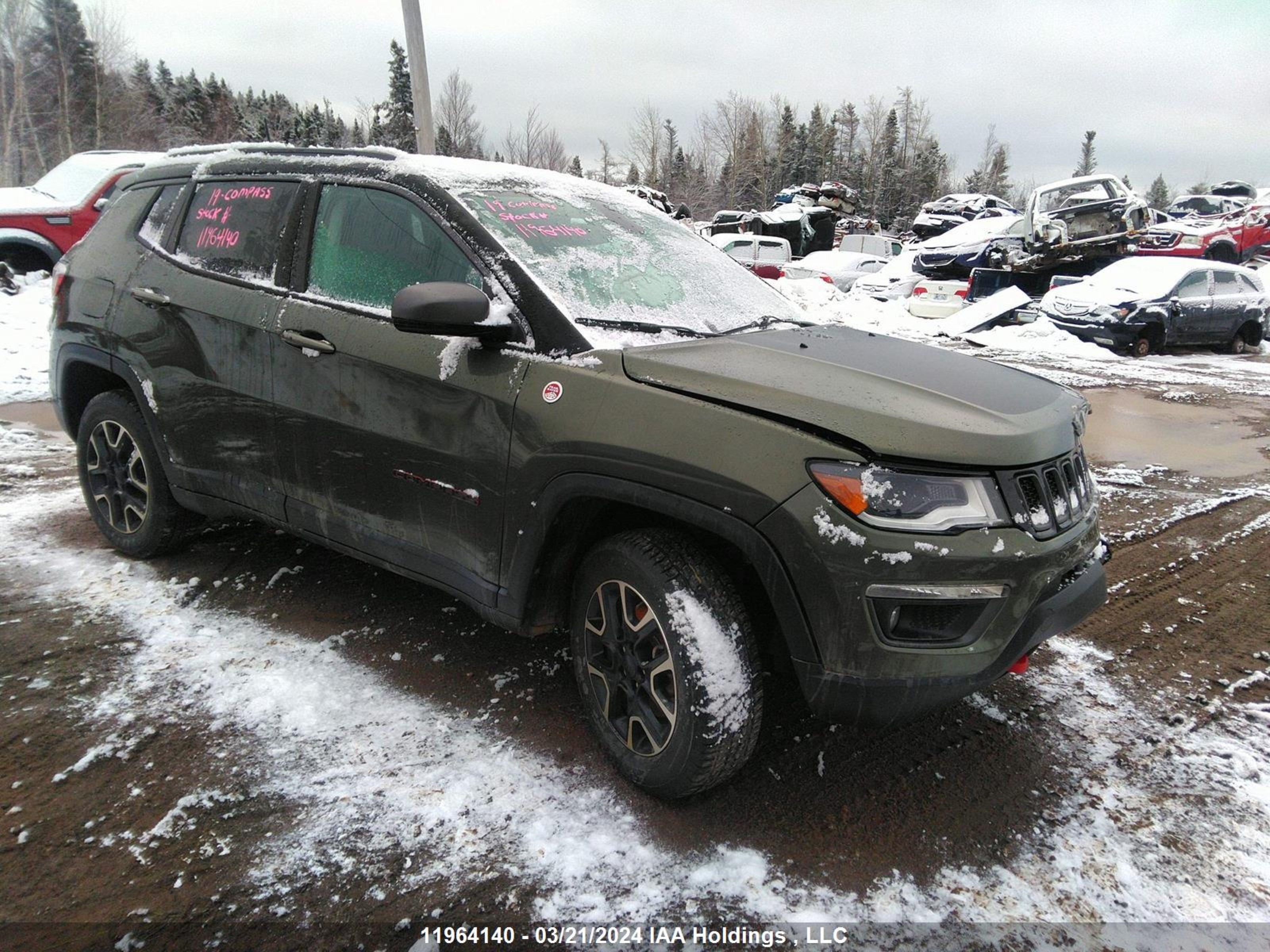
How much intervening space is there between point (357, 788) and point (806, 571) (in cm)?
151

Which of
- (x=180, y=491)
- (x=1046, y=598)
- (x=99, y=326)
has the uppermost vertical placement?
(x=99, y=326)

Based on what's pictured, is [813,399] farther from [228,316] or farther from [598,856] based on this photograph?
[228,316]

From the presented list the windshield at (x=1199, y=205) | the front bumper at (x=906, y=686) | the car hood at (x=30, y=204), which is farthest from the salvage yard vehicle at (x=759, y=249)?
the front bumper at (x=906, y=686)

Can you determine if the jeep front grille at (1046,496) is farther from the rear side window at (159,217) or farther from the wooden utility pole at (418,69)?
the wooden utility pole at (418,69)

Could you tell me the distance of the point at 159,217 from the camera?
376cm

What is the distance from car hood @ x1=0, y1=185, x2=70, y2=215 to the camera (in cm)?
1033

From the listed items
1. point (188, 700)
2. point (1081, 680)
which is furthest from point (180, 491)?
point (1081, 680)

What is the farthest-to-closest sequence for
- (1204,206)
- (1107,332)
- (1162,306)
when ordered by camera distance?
1. (1204,206)
2. (1107,332)
3. (1162,306)

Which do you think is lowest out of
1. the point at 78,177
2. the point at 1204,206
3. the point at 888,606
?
the point at 888,606

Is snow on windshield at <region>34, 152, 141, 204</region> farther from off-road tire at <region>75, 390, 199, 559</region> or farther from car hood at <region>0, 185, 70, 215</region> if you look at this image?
off-road tire at <region>75, 390, 199, 559</region>

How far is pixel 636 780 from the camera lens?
2398 mm

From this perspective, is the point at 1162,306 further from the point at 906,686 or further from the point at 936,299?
the point at 906,686

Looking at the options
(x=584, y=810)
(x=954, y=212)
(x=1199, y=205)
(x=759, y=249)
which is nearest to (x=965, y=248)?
(x=759, y=249)

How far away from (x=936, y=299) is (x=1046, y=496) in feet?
47.6
